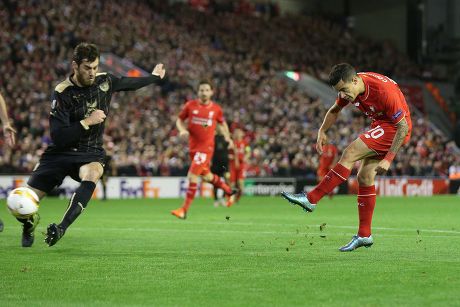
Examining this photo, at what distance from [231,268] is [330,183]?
2.16 metres

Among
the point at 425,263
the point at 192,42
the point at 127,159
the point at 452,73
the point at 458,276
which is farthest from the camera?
the point at 452,73

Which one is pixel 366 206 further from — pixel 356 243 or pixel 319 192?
pixel 319 192

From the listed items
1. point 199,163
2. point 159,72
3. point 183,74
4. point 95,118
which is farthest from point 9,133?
point 183,74

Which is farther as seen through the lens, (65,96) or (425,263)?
(65,96)

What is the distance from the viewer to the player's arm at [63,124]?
353 inches

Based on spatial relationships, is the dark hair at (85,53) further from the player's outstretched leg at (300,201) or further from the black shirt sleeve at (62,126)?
the player's outstretched leg at (300,201)

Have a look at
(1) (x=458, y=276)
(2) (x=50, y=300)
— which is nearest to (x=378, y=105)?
(1) (x=458, y=276)

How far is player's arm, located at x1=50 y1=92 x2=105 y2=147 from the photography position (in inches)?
353

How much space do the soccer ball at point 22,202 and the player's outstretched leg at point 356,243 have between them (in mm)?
3387

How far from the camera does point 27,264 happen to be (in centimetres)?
832

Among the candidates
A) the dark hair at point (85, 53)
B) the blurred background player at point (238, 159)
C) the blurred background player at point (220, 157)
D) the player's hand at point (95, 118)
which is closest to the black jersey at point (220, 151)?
the blurred background player at point (220, 157)

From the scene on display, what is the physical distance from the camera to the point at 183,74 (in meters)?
37.0

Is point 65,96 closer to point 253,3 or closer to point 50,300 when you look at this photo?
point 50,300

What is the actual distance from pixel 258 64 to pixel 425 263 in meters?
35.0
